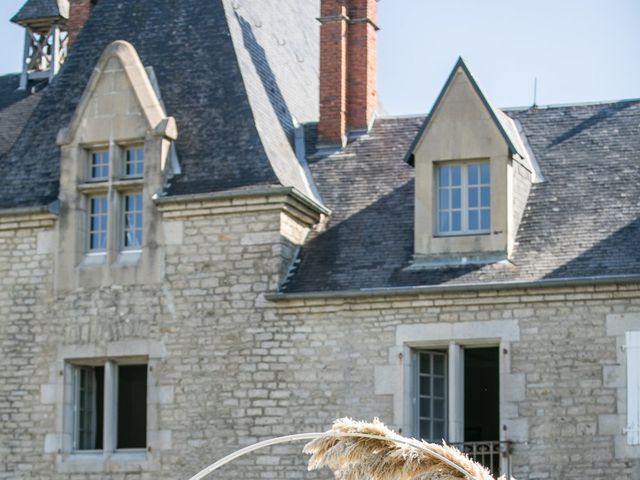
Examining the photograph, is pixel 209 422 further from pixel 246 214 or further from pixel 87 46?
pixel 87 46

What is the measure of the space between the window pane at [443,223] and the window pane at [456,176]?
0.42 meters

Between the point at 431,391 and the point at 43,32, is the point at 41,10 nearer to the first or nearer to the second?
the point at 43,32

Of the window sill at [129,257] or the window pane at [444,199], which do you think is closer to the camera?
the window pane at [444,199]

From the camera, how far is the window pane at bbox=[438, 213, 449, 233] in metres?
22.0

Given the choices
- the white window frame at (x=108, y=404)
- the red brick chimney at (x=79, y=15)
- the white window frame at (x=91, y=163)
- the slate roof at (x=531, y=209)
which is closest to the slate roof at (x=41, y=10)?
the red brick chimney at (x=79, y=15)

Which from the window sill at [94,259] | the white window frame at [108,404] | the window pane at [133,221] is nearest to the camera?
the white window frame at [108,404]

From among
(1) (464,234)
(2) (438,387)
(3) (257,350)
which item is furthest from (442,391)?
(3) (257,350)

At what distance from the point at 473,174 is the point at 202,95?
4.16 m

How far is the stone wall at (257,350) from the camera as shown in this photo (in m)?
20.5

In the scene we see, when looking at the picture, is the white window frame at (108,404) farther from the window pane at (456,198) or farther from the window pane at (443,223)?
the window pane at (456,198)

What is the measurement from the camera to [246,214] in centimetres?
2227

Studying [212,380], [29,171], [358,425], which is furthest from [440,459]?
[29,171]

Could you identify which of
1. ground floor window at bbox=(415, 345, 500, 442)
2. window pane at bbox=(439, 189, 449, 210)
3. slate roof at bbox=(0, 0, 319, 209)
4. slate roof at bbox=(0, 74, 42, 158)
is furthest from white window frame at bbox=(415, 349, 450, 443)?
slate roof at bbox=(0, 74, 42, 158)

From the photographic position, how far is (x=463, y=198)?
866 inches
